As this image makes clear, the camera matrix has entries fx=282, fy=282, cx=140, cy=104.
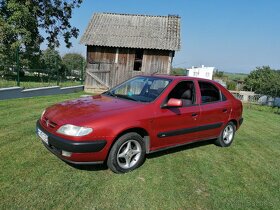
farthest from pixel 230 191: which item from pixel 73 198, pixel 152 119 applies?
pixel 73 198

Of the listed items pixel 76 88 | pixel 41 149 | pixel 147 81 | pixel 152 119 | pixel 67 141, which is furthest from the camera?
pixel 76 88

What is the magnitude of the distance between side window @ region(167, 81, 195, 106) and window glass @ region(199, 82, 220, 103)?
29 centimetres

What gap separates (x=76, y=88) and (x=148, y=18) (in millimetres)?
8208

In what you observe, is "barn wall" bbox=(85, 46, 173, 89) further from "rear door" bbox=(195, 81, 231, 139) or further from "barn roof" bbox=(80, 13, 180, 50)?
"rear door" bbox=(195, 81, 231, 139)

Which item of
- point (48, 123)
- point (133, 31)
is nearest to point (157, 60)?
point (133, 31)

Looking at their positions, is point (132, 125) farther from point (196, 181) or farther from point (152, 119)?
point (196, 181)

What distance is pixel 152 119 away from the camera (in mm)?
4930

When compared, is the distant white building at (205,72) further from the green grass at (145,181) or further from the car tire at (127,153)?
the car tire at (127,153)

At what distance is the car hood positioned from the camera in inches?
172

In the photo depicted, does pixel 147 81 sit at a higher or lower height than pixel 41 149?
higher

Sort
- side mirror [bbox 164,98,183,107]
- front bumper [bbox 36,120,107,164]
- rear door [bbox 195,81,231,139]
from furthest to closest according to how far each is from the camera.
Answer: rear door [bbox 195,81,231,139] → side mirror [bbox 164,98,183,107] → front bumper [bbox 36,120,107,164]

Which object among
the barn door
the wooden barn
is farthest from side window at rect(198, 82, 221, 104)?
the barn door

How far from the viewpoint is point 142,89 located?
19.0 ft

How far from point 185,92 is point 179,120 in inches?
28.4
